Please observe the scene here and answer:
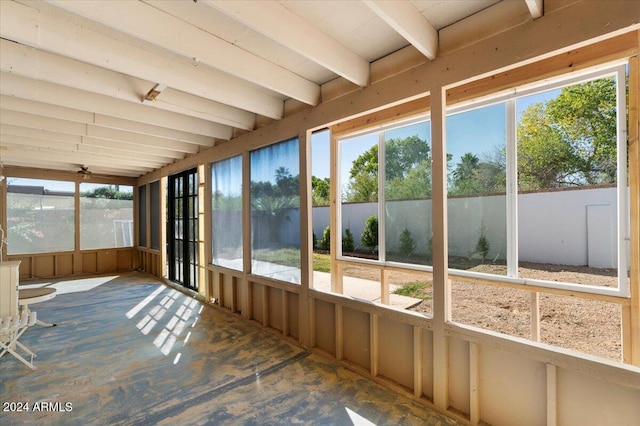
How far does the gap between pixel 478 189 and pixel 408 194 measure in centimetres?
81

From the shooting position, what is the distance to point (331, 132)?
165 inches

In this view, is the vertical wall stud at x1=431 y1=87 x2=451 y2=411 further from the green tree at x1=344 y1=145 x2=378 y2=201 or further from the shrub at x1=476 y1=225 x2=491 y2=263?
the green tree at x1=344 y1=145 x2=378 y2=201

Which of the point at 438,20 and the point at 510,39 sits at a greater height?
the point at 438,20

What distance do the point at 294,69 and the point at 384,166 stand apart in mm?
1808

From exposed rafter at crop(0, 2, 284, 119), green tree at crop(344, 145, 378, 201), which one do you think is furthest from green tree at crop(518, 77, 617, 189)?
green tree at crop(344, 145, 378, 201)

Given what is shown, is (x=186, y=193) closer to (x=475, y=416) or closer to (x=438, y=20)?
(x=438, y=20)

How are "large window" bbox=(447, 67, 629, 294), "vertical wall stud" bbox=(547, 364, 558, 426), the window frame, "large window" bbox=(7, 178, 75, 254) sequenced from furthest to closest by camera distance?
"large window" bbox=(7, 178, 75, 254)
"large window" bbox=(447, 67, 629, 294)
the window frame
"vertical wall stud" bbox=(547, 364, 558, 426)

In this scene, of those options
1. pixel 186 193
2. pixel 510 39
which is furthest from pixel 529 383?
pixel 186 193

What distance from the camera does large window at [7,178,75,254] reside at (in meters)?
6.42

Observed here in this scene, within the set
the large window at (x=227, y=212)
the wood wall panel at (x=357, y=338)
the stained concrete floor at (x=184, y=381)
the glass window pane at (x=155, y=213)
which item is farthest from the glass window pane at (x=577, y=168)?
the glass window pane at (x=155, y=213)

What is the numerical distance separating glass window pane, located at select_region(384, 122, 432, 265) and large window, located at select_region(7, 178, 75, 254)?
25.9 feet

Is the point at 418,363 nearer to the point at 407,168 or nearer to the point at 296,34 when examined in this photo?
the point at 407,168

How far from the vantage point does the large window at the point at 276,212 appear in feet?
10.9

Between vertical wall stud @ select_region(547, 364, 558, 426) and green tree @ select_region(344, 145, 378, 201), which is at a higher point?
green tree @ select_region(344, 145, 378, 201)
